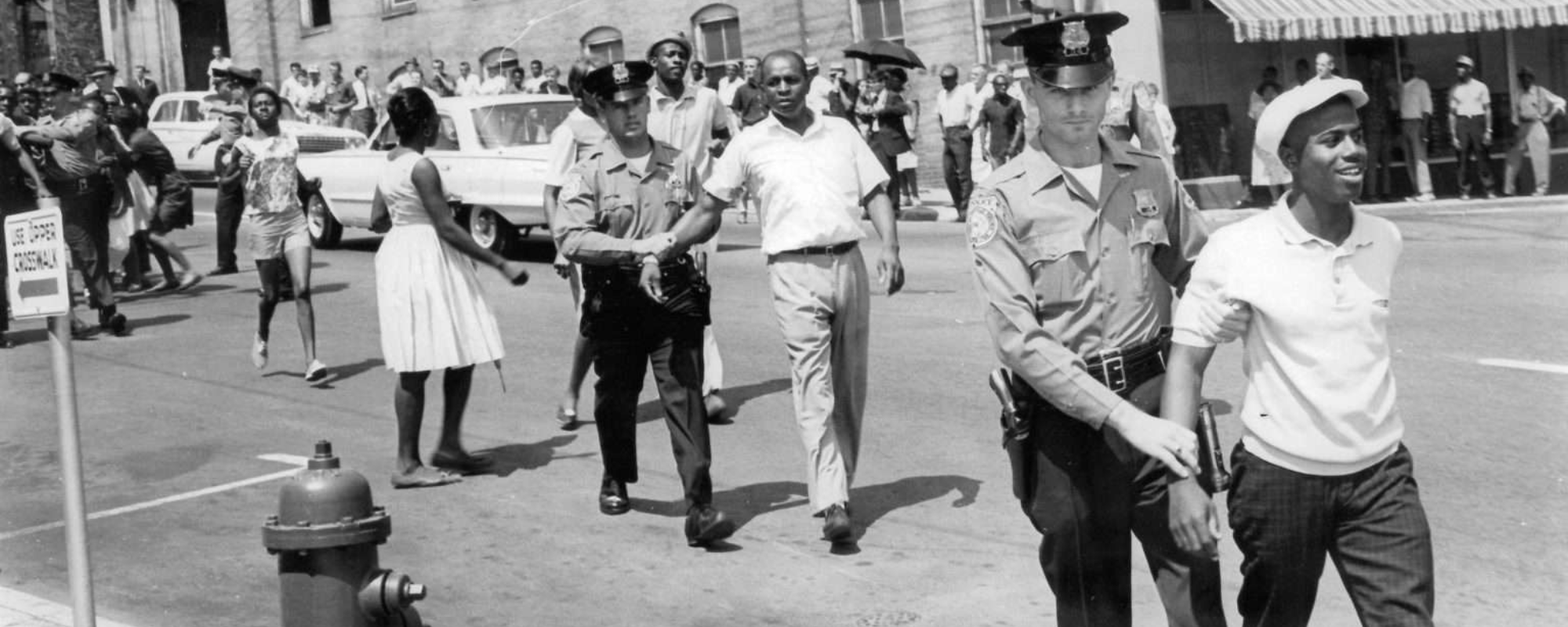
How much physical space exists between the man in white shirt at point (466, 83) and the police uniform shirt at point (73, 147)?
51.1ft

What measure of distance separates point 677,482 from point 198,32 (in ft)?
123

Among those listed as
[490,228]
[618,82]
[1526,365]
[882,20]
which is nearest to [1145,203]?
[618,82]

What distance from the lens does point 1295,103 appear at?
4465 mm

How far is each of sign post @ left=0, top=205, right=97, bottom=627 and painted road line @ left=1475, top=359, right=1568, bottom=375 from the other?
7448mm

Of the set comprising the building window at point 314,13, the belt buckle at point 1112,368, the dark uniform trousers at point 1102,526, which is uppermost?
the building window at point 314,13

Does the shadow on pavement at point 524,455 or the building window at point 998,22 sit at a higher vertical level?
the building window at point 998,22

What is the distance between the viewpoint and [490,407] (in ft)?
35.0

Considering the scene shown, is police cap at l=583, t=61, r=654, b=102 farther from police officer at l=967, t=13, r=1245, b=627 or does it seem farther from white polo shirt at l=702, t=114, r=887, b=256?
police officer at l=967, t=13, r=1245, b=627

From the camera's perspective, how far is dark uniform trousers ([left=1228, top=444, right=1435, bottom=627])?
4352 mm

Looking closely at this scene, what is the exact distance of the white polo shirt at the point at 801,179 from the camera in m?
7.44

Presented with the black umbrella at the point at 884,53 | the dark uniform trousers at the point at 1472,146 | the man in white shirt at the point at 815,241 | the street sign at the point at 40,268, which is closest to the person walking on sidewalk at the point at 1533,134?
the dark uniform trousers at the point at 1472,146

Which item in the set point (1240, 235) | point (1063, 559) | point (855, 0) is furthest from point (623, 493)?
point (855, 0)

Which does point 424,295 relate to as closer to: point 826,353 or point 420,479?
point 420,479

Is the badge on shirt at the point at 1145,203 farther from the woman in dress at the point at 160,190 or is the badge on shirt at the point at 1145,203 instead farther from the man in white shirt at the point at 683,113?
the woman in dress at the point at 160,190
